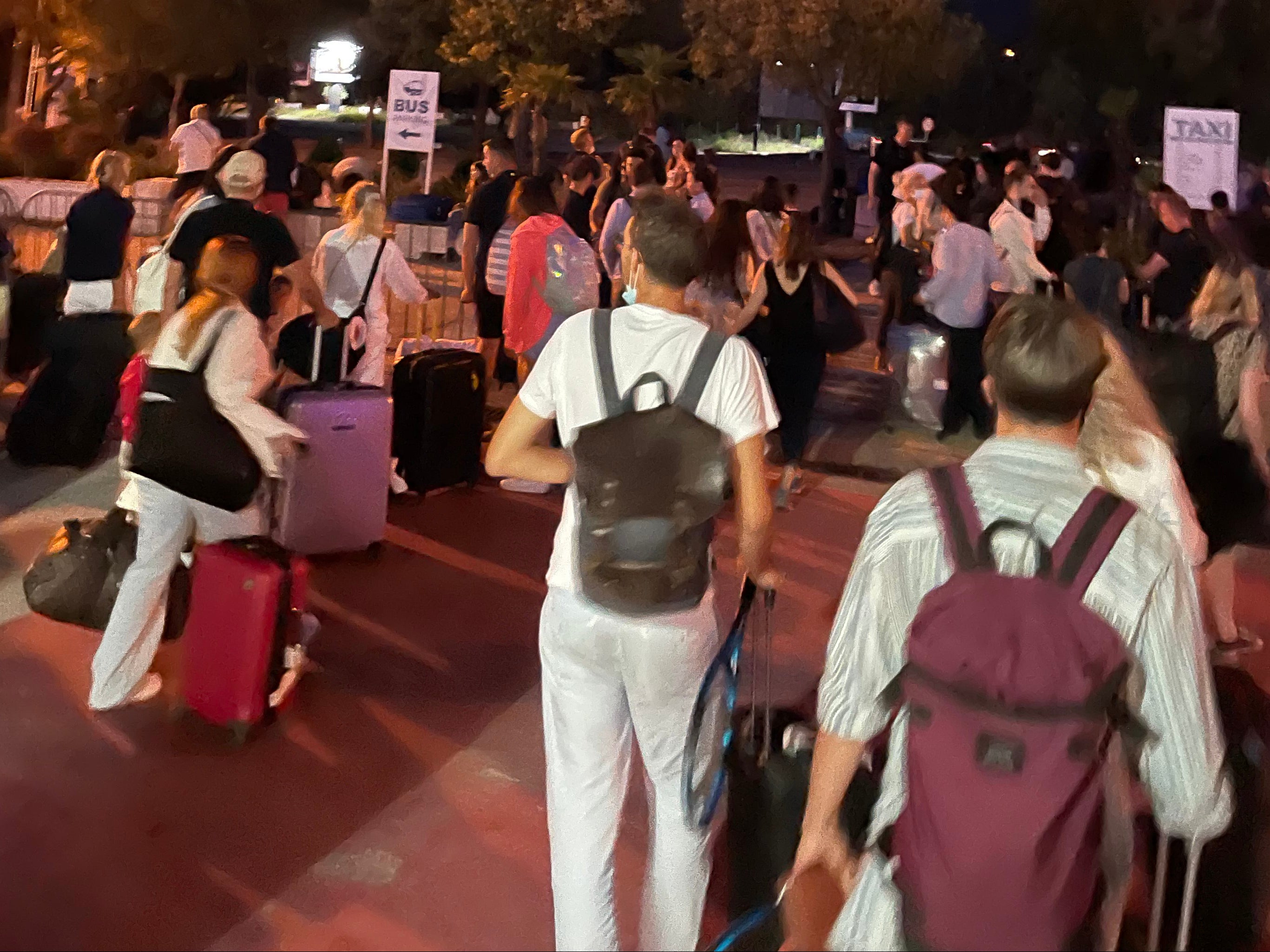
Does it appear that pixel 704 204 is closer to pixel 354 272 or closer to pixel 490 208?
pixel 490 208

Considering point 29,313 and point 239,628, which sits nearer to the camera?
point 239,628

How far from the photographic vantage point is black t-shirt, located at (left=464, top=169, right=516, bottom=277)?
10180 mm

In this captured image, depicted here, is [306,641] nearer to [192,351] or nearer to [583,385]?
[192,351]

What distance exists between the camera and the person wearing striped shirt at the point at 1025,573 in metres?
2.31

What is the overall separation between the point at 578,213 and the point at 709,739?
7.80m

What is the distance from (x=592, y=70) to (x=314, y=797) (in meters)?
30.0

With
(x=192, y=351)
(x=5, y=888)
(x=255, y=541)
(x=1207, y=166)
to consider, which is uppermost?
(x=1207, y=166)

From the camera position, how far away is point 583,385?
3.36 metres

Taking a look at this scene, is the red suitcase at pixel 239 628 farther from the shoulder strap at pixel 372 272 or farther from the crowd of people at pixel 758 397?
the shoulder strap at pixel 372 272

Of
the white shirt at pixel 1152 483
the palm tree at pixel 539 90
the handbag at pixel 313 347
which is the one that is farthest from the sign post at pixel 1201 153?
the palm tree at pixel 539 90

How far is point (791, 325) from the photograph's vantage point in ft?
28.5

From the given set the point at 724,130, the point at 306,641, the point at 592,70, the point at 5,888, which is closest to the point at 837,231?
the point at 592,70

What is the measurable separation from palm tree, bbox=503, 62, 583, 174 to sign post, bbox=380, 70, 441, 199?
11.5 metres

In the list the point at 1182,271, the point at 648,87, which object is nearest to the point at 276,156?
the point at 1182,271
